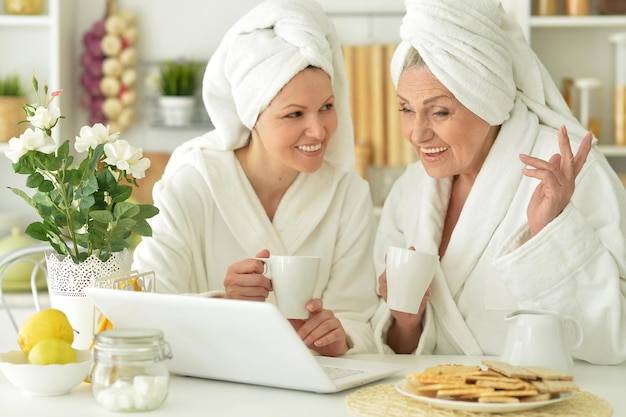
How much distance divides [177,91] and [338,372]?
270cm

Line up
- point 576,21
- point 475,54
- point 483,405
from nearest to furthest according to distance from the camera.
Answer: point 483,405, point 475,54, point 576,21

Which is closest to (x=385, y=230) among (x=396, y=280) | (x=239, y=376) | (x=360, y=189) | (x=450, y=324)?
(x=360, y=189)

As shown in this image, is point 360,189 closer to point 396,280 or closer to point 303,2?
point 303,2

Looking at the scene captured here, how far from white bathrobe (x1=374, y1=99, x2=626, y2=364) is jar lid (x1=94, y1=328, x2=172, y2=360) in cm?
79

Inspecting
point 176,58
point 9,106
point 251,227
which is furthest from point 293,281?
point 176,58

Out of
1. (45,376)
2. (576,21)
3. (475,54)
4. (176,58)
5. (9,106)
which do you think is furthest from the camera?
(176,58)

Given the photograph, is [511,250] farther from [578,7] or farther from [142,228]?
[578,7]

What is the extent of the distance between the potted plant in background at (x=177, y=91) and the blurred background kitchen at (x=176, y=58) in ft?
0.15

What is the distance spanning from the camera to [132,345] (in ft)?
4.44

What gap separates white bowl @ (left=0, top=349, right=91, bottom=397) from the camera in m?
1.47

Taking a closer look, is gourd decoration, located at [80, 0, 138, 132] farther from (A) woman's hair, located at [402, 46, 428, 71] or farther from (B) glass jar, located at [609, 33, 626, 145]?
(A) woman's hair, located at [402, 46, 428, 71]

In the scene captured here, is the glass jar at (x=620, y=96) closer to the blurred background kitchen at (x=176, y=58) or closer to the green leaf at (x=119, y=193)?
the blurred background kitchen at (x=176, y=58)

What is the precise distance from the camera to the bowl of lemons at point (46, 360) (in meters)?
1.47

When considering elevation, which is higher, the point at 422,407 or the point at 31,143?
the point at 31,143
